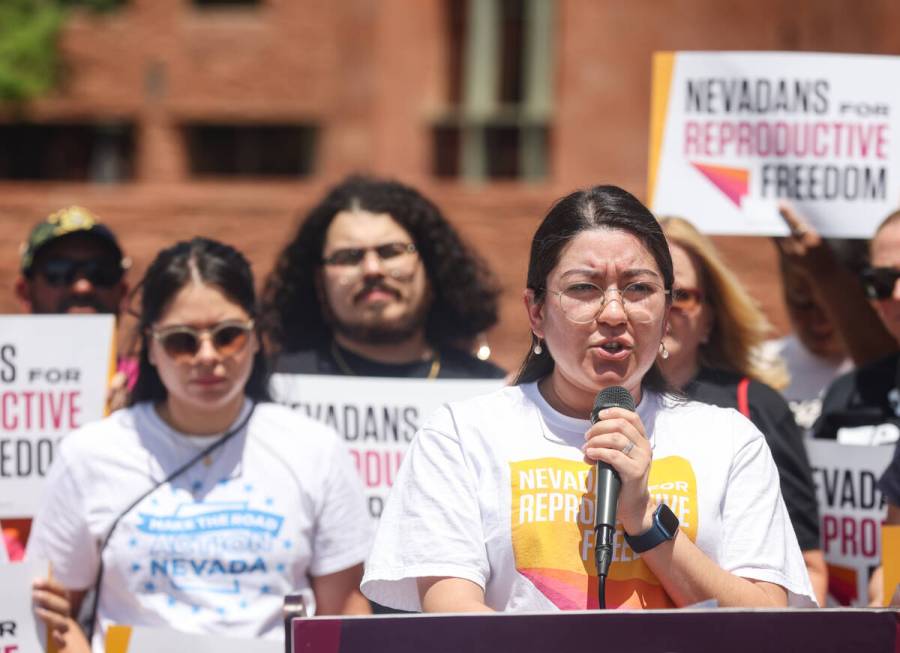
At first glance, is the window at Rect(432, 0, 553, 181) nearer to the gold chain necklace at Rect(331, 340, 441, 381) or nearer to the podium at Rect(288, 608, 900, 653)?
the gold chain necklace at Rect(331, 340, 441, 381)

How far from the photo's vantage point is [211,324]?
4098 millimetres

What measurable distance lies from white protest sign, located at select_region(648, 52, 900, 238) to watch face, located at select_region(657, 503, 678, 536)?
2436 millimetres

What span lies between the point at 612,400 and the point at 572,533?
0.28 metres

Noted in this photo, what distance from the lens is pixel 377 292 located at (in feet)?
16.4

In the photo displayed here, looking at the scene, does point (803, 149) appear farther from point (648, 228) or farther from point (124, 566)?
point (124, 566)

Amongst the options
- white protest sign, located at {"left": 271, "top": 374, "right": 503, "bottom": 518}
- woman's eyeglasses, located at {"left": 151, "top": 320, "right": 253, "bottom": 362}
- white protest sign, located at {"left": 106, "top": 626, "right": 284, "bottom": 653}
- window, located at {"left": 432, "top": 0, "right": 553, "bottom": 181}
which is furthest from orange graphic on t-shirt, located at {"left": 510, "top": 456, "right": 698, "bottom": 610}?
window, located at {"left": 432, "top": 0, "right": 553, "bottom": 181}

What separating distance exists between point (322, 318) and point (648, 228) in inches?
100

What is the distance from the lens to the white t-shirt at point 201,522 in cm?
389

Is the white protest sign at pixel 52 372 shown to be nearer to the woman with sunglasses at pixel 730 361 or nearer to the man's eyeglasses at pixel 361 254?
the man's eyeglasses at pixel 361 254

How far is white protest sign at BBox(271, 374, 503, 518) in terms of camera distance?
480cm

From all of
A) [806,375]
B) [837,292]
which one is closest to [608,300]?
[837,292]

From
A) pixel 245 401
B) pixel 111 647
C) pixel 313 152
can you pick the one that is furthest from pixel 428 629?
pixel 313 152

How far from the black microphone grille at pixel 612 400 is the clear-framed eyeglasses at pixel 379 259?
233 centimetres

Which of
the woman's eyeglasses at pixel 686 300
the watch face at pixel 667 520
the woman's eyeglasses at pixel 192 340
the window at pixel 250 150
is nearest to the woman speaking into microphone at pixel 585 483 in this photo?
the watch face at pixel 667 520
